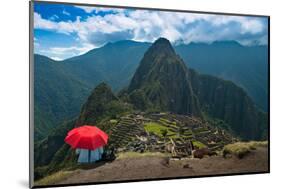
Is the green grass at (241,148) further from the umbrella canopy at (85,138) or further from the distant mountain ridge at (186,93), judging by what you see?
the umbrella canopy at (85,138)

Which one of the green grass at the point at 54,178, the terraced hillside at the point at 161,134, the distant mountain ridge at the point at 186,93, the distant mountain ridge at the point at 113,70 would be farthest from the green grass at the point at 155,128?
the green grass at the point at 54,178

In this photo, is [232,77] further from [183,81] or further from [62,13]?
[62,13]

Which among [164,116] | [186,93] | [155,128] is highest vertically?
[186,93]

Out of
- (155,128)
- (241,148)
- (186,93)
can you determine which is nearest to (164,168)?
(155,128)

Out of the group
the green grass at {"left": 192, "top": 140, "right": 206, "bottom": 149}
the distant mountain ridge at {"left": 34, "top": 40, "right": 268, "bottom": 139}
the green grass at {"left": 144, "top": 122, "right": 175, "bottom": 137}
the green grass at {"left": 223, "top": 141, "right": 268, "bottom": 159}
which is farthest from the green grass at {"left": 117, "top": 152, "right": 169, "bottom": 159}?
the green grass at {"left": 223, "top": 141, "right": 268, "bottom": 159}

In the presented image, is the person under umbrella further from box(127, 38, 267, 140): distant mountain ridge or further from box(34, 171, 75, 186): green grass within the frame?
box(127, 38, 267, 140): distant mountain ridge

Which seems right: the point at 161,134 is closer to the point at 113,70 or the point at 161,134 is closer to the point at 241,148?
the point at 113,70
